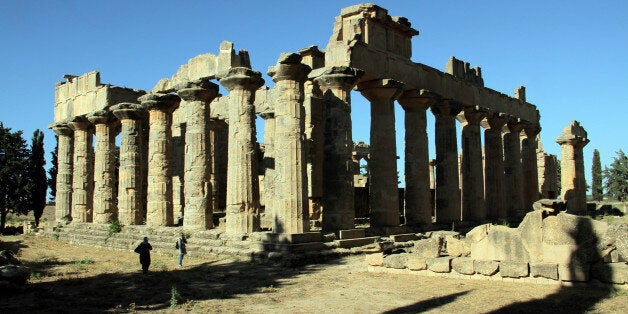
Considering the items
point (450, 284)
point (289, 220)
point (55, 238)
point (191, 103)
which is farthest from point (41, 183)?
point (450, 284)

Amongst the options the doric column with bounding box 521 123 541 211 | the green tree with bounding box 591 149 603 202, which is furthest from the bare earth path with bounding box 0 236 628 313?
the green tree with bounding box 591 149 603 202

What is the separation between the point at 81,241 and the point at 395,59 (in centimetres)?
1591

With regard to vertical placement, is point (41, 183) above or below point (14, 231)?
above

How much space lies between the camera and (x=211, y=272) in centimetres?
1579

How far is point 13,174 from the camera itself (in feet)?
125

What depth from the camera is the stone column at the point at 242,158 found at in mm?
19141

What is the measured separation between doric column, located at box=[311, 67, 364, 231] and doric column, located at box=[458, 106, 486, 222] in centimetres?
919

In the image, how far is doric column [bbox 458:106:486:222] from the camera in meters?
26.4

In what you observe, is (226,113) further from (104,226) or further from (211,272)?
(211,272)

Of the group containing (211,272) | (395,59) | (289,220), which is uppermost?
(395,59)

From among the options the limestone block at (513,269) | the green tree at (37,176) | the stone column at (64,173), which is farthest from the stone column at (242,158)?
the green tree at (37,176)

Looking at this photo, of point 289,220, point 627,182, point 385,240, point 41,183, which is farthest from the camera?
point 627,182

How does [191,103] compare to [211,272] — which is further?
[191,103]

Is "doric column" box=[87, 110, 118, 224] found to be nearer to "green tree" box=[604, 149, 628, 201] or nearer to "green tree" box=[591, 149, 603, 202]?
"green tree" box=[604, 149, 628, 201]
